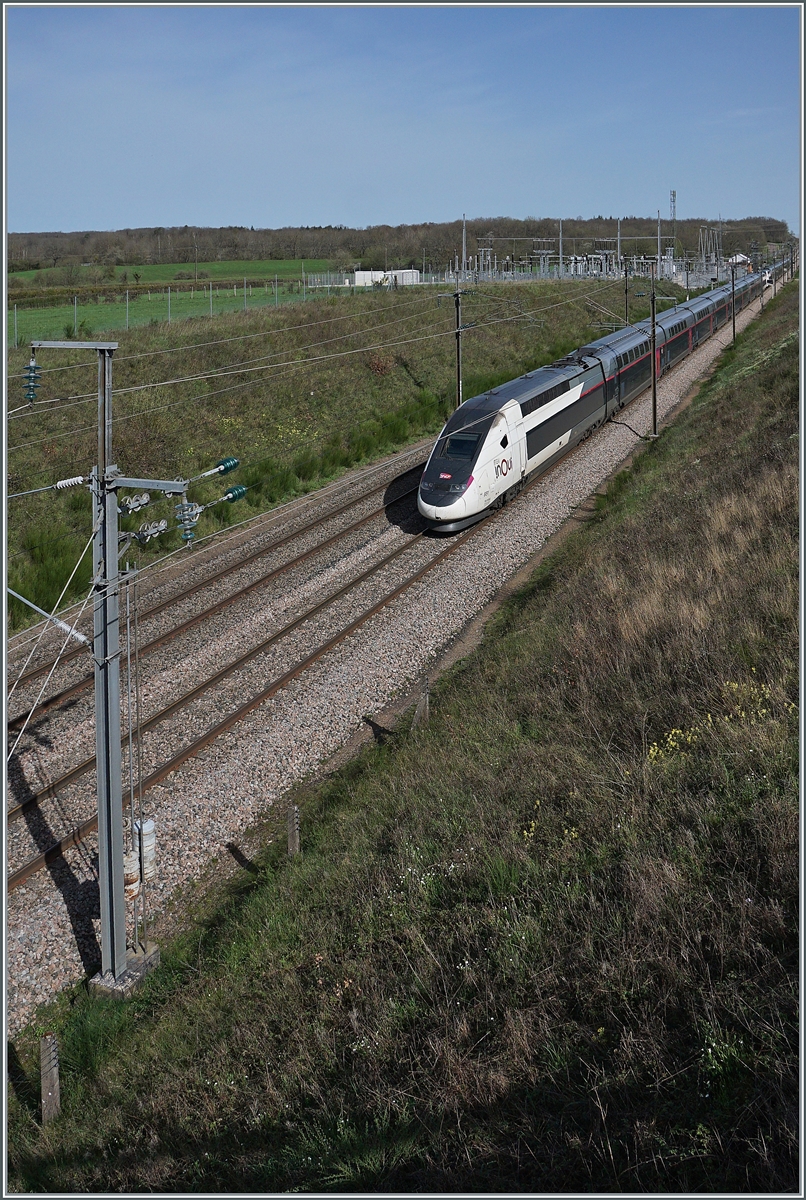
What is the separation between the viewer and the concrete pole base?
9.15 metres

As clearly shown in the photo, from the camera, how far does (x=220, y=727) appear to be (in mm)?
13727

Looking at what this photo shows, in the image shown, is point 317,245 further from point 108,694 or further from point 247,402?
point 108,694

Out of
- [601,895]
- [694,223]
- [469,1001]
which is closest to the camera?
[469,1001]

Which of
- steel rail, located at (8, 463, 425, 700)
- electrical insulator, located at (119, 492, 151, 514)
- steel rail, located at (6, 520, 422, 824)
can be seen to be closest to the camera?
electrical insulator, located at (119, 492, 151, 514)

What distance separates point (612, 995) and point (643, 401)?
Answer: 33.0 meters

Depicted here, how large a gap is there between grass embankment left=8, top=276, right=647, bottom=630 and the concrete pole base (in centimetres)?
1012

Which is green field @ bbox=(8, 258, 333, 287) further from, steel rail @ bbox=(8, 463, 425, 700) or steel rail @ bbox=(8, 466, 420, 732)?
steel rail @ bbox=(8, 466, 420, 732)

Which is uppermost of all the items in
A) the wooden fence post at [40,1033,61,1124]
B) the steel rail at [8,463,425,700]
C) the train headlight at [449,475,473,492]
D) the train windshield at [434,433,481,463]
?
the train windshield at [434,433,481,463]

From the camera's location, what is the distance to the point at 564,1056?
224 inches

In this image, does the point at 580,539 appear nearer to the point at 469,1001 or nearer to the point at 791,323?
the point at 469,1001

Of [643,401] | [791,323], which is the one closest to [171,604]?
[643,401]

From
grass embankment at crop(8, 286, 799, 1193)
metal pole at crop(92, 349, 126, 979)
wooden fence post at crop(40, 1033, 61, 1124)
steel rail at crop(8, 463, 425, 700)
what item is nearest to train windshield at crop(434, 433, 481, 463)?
steel rail at crop(8, 463, 425, 700)

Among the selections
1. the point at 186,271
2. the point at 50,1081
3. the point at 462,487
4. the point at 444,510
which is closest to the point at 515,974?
the point at 50,1081

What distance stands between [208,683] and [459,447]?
9.71m
